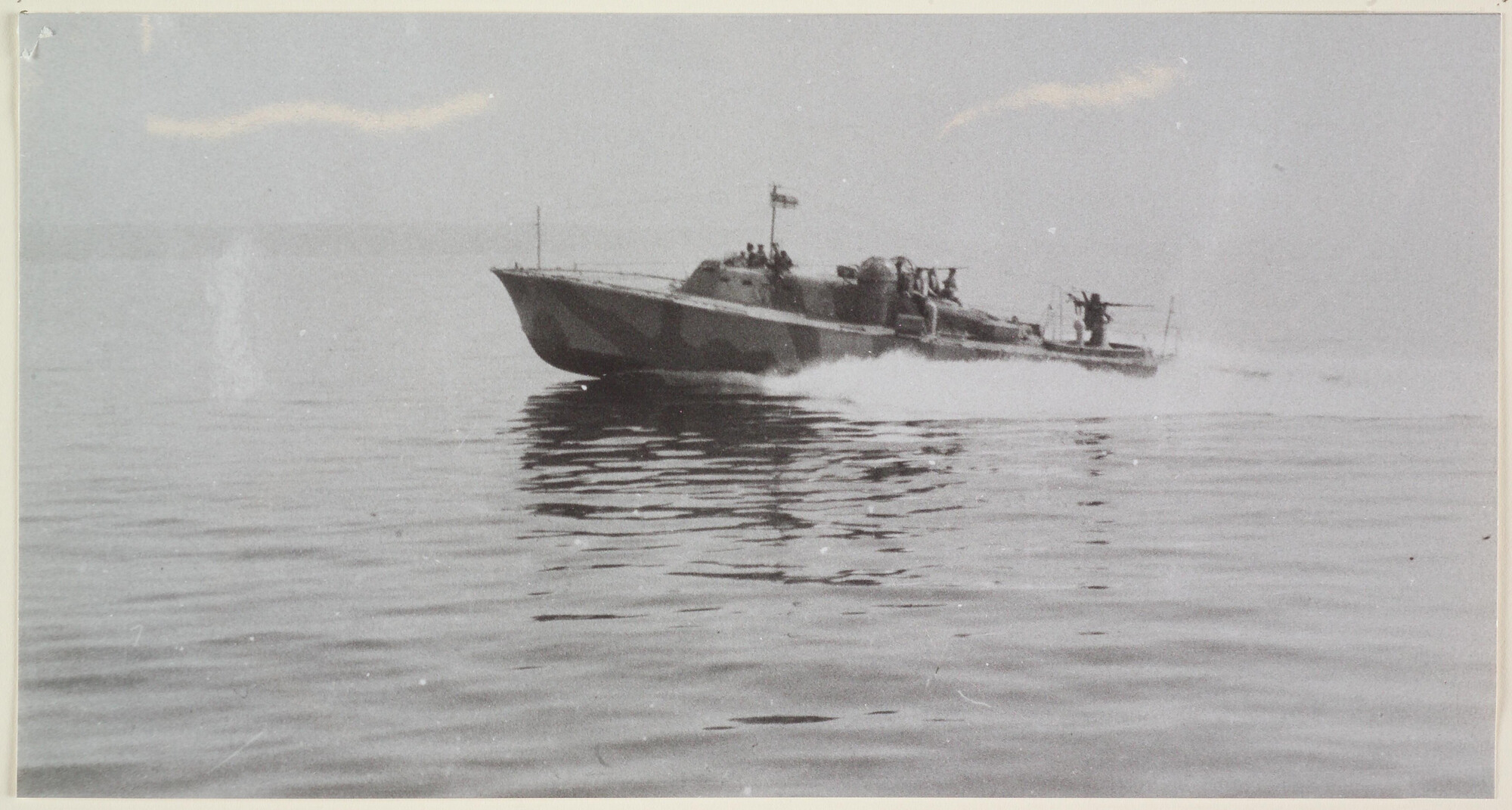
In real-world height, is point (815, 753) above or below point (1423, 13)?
below

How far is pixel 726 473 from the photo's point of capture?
17.9 ft

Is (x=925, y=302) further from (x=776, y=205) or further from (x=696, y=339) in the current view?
(x=696, y=339)

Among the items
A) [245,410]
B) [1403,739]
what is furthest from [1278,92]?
[245,410]

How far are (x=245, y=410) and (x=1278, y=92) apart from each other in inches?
179

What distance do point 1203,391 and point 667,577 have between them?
7.76 ft

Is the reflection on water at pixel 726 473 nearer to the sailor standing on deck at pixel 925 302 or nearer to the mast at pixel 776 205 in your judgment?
the sailor standing on deck at pixel 925 302

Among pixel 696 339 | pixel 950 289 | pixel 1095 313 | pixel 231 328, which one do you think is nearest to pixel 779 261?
pixel 950 289

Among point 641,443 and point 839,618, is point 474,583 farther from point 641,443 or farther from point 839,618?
point 839,618

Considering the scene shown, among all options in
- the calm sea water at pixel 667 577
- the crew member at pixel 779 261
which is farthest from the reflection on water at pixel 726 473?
the crew member at pixel 779 261

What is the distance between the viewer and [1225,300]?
549 cm

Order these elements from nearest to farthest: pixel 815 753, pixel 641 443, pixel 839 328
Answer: pixel 815 753, pixel 641 443, pixel 839 328

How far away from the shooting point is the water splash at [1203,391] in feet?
17.4

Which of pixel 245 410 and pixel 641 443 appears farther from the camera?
pixel 641 443

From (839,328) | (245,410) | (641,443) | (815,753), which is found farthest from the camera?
(839,328)
